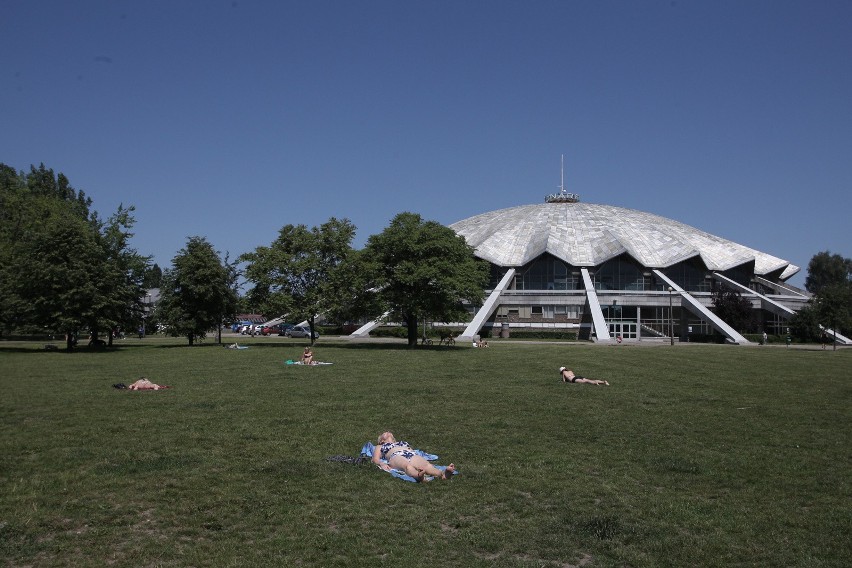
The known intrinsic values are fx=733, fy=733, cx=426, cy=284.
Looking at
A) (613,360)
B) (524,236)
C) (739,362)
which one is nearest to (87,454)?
(613,360)

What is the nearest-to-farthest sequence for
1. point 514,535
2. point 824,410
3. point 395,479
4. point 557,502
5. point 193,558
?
point 193,558
point 514,535
point 557,502
point 395,479
point 824,410

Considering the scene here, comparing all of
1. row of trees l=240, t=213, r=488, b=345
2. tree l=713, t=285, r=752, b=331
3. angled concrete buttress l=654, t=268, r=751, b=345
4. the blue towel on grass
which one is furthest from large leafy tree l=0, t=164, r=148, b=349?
tree l=713, t=285, r=752, b=331

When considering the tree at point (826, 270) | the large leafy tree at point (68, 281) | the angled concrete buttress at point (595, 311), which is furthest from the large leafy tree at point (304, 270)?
the tree at point (826, 270)

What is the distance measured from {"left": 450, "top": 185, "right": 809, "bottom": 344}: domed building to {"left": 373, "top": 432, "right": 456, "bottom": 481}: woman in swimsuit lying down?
48597 mm

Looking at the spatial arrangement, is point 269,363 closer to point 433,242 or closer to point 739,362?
point 433,242

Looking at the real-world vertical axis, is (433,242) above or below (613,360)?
above

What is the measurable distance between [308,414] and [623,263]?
62.6 m

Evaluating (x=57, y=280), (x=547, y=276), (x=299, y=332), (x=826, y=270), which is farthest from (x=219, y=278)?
(x=826, y=270)

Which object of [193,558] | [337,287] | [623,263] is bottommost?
[193,558]

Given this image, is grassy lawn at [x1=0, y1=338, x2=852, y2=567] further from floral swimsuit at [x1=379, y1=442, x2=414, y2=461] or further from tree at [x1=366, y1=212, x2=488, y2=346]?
tree at [x1=366, y1=212, x2=488, y2=346]

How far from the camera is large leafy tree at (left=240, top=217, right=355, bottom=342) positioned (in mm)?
44656

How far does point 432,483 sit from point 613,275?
66.5 meters

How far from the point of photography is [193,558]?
20.6ft

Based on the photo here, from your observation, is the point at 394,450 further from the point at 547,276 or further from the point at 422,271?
the point at 547,276
